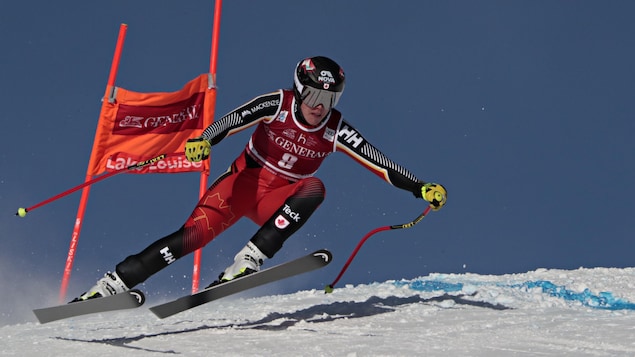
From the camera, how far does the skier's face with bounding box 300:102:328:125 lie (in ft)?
17.0

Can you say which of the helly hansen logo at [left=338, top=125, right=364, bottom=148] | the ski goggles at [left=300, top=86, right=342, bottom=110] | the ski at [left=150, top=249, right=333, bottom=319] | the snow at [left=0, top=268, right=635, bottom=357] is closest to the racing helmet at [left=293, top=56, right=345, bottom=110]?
the ski goggles at [left=300, top=86, right=342, bottom=110]

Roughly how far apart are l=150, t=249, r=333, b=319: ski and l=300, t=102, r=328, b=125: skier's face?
86cm

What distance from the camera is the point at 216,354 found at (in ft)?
14.5

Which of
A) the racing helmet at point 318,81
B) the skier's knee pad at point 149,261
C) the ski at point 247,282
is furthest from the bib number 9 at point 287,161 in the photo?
the skier's knee pad at point 149,261

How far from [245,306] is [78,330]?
1.42m

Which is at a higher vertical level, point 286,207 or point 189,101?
point 189,101

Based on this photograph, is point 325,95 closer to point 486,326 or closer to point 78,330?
point 486,326

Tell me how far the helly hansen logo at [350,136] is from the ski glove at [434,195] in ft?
1.72

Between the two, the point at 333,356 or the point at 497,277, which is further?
the point at 497,277

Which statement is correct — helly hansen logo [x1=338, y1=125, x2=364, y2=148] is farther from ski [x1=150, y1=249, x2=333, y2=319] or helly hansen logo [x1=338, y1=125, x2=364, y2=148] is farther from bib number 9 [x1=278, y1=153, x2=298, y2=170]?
ski [x1=150, y1=249, x2=333, y2=319]

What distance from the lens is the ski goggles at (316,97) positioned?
16.8 ft

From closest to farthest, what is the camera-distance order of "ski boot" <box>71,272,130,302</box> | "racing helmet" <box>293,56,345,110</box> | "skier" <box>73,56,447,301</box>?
"ski boot" <box>71,272,130,302</box>
"skier" <box>73,56,447,301</box>
"racing helmet" <box>293,56,345,110</box>

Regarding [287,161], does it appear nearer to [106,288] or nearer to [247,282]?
[247,282]

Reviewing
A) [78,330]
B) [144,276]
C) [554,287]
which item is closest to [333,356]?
[144,276]
